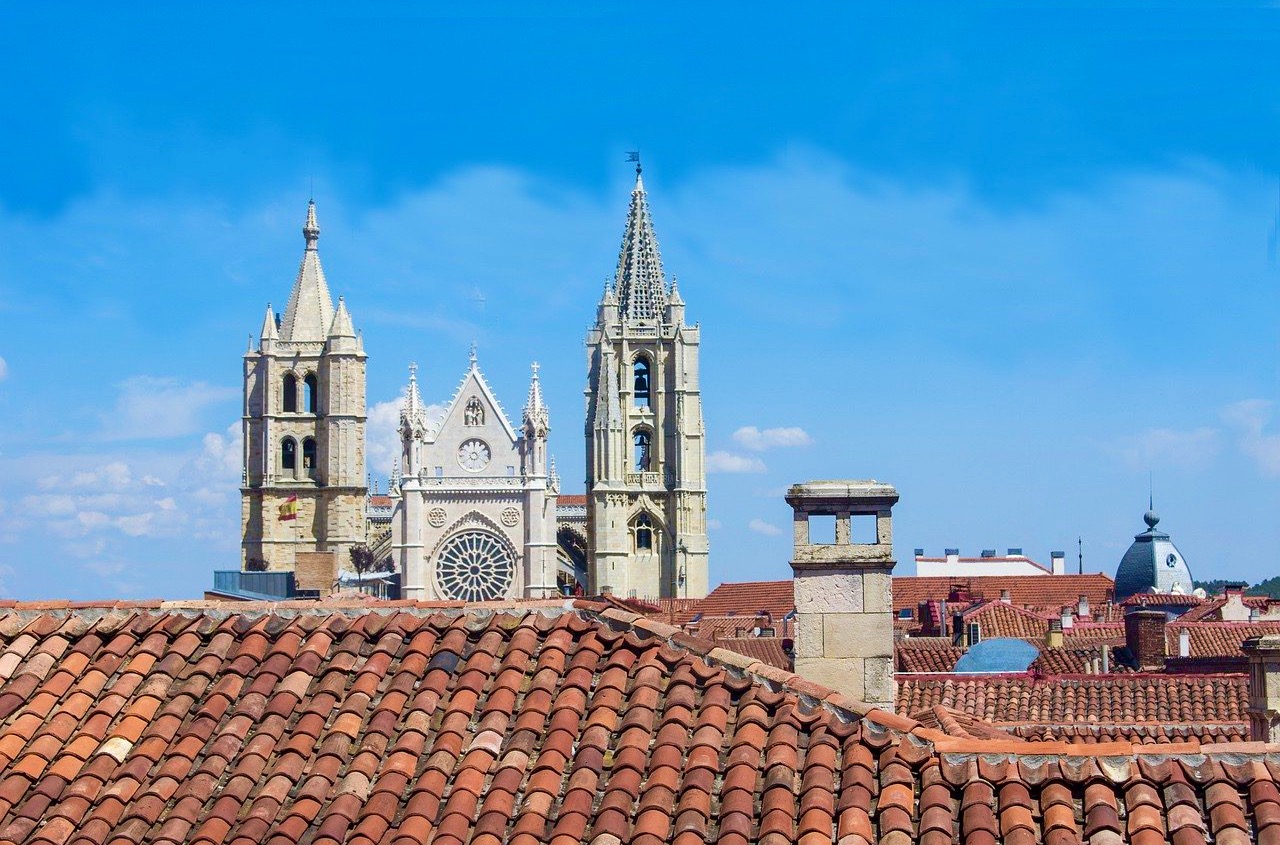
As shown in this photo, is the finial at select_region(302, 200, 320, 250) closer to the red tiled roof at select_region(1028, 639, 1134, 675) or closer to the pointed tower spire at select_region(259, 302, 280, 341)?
the pointed tower spire at select_region(259, 302, 280, 341)

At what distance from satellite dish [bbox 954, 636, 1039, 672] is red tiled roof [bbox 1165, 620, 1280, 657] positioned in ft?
15.7

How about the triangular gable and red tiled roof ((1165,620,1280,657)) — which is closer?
red tiled roof ((1165,620,1280,657))

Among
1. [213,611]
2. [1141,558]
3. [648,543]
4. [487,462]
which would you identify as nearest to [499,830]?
[213,611]

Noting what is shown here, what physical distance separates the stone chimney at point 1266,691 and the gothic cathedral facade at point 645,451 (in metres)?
72.7

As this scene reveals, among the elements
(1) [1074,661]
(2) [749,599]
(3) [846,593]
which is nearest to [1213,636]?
(1) [1074,661]

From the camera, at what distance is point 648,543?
92.8 meters

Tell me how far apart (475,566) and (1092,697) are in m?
58.7

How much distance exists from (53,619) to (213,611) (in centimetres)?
75

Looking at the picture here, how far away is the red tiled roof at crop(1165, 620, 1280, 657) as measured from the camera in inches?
1318

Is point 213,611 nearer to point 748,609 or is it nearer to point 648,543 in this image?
point 748,609

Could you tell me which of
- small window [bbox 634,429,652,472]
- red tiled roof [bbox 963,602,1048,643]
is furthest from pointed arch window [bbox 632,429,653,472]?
red tiled roof [bbox 963,602,1048,643]

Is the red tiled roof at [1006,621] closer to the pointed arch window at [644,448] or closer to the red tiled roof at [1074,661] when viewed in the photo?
the red tiled roof at [1074,661]

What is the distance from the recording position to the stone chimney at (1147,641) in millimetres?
31922

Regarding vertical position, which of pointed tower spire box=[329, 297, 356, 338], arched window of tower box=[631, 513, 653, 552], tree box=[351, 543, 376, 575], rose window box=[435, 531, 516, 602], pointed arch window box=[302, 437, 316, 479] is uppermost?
pointed tower spire box=[329, 297, 356, 338]
